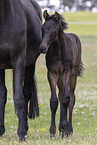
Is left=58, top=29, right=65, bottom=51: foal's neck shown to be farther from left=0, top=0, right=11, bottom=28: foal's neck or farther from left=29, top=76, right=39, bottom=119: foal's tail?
left=29, top=76, right=39, bottom=119: foal's tail

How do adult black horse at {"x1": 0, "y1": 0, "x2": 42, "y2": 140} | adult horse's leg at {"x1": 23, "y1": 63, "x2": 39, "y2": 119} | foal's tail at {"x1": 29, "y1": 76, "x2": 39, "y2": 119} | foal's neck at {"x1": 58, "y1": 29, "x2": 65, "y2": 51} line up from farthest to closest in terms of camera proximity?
foal's tail at {"x1": 29, "y1": 76, "x2": 39, "y2": 119} < adult horse's leg at {"x1": 23, "y1": 63, "x2": 39, "y2": 119} < foal's neck at {"x1": 58, "y1": 29, "x2": 65, "y2": 51} < adult black horse at {"x1": 0, "y1": 0, "x2": 42, "y2": 140}

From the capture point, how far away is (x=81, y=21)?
194 ft

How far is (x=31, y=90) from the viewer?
23.6 feet

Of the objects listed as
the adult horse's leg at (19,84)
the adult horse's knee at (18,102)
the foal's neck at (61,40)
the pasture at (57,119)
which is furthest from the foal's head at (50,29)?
the pasture at (57,119)

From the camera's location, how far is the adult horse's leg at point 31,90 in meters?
7.07

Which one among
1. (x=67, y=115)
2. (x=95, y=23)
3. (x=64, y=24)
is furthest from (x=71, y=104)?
(x=95, y=23)

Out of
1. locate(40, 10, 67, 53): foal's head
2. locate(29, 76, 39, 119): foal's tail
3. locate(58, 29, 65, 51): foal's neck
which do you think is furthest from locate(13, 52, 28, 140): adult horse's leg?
locate(29, 76, 39, 119): foal's tail

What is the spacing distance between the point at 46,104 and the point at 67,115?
3765mm

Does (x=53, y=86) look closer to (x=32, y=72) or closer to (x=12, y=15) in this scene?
(x=32, y=72)

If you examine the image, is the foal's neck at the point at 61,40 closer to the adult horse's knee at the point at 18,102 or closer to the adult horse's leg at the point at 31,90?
the adult horse's leg at the point at 31,90

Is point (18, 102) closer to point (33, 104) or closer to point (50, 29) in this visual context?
point (50, 29)

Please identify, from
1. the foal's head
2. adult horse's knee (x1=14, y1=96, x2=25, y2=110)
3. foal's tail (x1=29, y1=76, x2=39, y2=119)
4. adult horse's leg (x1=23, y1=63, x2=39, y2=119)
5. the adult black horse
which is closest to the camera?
the adult black horse

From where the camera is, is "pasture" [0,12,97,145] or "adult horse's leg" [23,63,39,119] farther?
"adult horse's leg" [23,63,39,119]

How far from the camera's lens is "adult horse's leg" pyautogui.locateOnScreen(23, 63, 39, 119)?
707 cm
